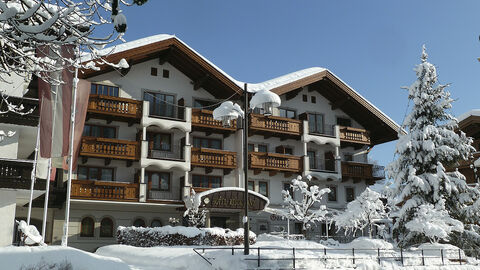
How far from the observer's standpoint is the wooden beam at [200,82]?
113 ft

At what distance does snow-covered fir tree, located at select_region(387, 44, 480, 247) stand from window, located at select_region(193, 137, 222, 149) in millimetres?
13281

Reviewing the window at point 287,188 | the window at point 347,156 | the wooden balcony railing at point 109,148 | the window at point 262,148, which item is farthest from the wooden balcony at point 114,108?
the window at point 347,156

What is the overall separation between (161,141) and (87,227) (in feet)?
24.6

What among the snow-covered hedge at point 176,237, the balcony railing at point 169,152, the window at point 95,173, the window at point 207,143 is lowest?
the snow-covered hedge at point 176,237

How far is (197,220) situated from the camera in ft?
98.8

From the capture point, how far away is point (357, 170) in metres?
39.2

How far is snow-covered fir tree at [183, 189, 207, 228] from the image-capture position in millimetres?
29891

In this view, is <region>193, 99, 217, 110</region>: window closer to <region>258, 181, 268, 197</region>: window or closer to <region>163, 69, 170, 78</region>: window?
<region>163, 69, 170, 78</region>: window

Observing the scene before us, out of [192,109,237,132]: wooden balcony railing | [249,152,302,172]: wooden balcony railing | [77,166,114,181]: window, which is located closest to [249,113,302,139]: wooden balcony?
[249,152,302,172]: wooden balcony railing

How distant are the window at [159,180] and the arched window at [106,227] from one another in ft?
11.4

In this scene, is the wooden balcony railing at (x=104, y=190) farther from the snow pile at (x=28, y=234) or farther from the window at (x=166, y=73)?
the snow pile at (x=28, y=234)

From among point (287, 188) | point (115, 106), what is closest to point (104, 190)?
point (115, 106)

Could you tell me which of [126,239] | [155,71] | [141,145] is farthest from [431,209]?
[155,71]

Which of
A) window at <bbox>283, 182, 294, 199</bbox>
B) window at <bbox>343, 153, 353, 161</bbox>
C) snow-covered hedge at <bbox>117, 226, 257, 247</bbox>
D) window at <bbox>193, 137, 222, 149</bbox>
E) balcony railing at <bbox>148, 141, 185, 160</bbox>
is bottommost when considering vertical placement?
snow-covered hedge at <bbox>117, 226, 257, 247</bbox>
